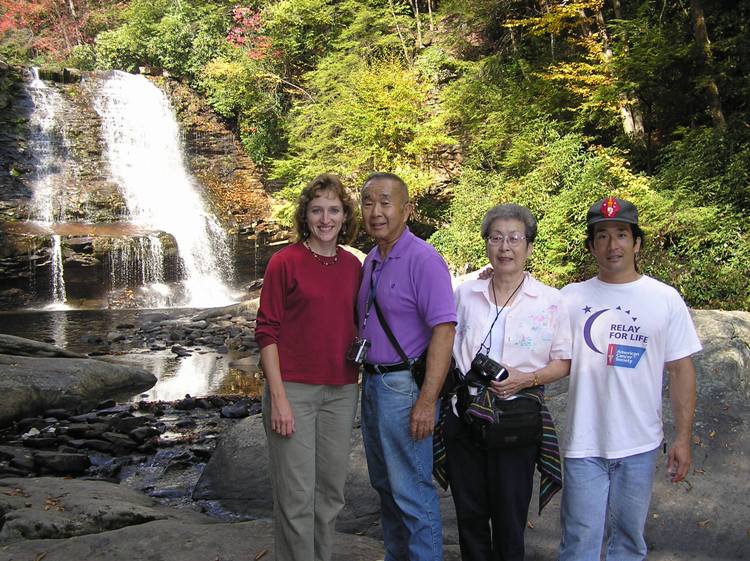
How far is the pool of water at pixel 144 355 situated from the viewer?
9602 mm

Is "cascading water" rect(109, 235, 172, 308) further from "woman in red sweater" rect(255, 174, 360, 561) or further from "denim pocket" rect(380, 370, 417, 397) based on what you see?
"denim pocket" rect(380, 370, 417, 397)

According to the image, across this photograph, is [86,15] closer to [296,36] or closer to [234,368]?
[296,36]

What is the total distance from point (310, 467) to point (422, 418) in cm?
54

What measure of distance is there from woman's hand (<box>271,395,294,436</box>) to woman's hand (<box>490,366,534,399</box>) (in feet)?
2.78

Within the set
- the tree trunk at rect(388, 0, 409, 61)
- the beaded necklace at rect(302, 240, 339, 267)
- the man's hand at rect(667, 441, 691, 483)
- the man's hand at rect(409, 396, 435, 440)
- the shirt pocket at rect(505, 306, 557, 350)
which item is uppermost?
the tree trunk at rect(388, 0, 409, 61)

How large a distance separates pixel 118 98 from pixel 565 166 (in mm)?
17045

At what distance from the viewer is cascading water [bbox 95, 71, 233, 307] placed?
2005 centimetres

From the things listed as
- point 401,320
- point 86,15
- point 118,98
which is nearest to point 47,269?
point 118,98

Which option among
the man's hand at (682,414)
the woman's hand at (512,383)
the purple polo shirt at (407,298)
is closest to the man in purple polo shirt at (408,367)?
the purple polo shirt at (407,298)

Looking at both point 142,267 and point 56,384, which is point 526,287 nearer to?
point 56,384

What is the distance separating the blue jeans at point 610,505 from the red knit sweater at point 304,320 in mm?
1060

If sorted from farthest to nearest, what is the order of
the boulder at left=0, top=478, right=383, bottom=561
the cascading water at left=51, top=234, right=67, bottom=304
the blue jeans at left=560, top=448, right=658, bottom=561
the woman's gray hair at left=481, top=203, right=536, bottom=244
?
the cascading water at left=51, top=234, right=67, bottom=304 < the boulder at left=0, top=478, right=383, bottom=561 < the woman's gray hair at left=481, top=203, right=536, bottom=244 < the blue jeans at left=560, top=448, right=658, bottom=561

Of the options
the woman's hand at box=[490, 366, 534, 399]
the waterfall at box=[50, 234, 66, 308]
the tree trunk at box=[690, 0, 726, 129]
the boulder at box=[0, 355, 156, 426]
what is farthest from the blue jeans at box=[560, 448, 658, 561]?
the waterfall at box=[50, 234, 66, 308]

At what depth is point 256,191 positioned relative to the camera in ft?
80.0
